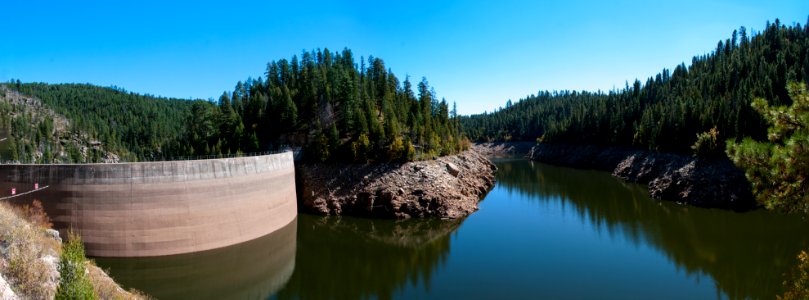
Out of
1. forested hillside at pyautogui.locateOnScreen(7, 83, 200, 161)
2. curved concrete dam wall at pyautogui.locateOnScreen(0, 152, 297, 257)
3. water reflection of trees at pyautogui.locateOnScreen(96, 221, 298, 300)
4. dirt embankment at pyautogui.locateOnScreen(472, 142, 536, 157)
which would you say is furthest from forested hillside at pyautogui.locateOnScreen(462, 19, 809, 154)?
forested hillside at pyautogui.locateOnScreen(7, 83, 200, 161)

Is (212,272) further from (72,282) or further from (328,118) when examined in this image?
(328,118)

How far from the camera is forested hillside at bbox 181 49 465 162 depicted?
4978 centimetres

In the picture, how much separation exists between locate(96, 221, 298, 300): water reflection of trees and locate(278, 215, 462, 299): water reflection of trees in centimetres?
162

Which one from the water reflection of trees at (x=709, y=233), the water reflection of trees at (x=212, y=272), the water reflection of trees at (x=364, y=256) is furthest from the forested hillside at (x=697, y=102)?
the water reflection of trees at (x=212, y=272)

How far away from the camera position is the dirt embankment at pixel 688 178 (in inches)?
1754

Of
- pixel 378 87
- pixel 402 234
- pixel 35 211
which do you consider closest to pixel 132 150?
pixel 378 87

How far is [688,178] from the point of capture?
167 ft

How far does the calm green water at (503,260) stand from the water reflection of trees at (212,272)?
82 mm

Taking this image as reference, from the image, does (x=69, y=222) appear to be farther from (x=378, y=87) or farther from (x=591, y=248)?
(x=378, y=87)

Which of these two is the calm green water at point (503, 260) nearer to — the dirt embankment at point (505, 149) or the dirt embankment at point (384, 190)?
the dirt embankment at point (384, 190)

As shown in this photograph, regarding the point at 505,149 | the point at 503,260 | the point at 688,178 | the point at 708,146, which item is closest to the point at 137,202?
the point at 503,260

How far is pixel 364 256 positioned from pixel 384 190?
13.2 metres

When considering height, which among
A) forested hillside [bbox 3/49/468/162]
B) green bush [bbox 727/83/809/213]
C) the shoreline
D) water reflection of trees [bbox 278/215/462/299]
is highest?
forested hillside [bbox 3/49/468/162]

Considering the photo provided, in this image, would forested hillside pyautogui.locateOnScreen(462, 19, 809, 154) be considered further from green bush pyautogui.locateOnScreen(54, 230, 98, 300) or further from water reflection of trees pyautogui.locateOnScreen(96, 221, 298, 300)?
green bush pyautogui.locateOnScreen(54, 230, 98, 300)
